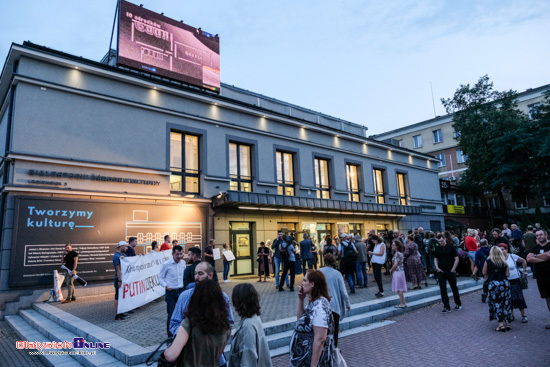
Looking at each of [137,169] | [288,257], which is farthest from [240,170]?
[288,257]

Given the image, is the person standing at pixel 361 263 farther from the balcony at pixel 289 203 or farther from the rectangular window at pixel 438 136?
the rectangular window at pixel 438 136

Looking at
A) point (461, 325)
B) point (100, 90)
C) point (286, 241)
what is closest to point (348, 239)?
point (286, 241)

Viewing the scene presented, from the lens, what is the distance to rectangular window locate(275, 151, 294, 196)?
19.8 m

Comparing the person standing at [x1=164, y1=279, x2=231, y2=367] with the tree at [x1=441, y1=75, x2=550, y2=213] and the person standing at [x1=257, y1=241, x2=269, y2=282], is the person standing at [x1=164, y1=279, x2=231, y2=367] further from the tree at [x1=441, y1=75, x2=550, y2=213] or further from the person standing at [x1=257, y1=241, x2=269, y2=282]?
the tree at [x1=441, y1=75, x2=550, y2=213]

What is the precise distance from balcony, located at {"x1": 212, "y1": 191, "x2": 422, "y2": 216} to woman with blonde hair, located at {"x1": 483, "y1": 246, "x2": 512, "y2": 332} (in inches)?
404

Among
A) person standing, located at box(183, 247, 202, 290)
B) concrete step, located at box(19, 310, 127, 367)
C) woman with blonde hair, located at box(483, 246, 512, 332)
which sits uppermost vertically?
person standing, located at box(183, 247, 202, 290)

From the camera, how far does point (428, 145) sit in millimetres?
46812

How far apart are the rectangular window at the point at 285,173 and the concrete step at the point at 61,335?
12.5m

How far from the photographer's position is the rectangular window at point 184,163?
15.8 m

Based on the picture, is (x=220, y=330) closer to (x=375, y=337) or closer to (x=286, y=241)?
(x=375, y=337)

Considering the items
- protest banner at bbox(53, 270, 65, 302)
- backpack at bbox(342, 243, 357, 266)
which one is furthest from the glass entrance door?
protest banner at bbox(53, 270, 65, 302)

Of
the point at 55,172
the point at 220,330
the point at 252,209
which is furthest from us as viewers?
the point at 252,209

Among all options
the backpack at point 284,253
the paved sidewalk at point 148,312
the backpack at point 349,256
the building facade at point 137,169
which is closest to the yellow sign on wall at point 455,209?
the building facade at point 137,169

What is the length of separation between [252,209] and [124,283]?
9.28m
